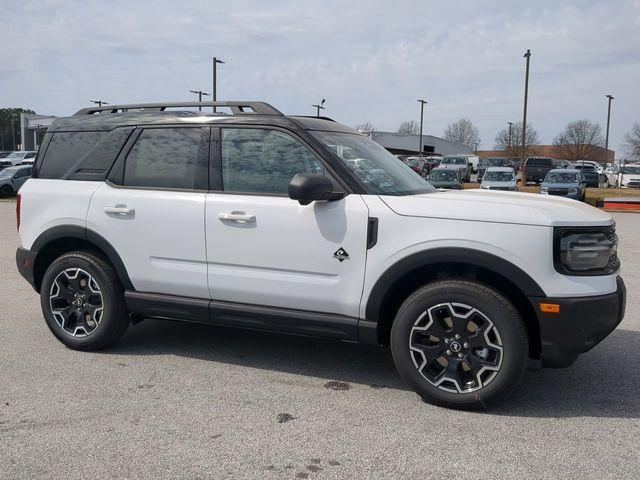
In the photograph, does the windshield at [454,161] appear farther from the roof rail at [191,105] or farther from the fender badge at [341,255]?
the fender badge at [341,255]

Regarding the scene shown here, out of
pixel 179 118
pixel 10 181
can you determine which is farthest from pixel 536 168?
pixel 179 118

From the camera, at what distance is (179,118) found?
471cm

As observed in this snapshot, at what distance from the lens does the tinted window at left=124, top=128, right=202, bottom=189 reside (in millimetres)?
4574

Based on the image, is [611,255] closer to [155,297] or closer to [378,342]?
[378,342]

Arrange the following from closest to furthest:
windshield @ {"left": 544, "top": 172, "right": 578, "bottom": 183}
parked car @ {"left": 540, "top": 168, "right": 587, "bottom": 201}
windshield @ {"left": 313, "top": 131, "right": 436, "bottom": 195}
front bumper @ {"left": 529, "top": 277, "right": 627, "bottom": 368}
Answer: front bumper @ {"left": 529, "top": 277, "right": 627, "bottom": 368}
windshield @ {"left": 313, "top": 131, "right": 436, "bottom": 195}
parked car @ {"left": 540, "top": 168, "right": 587, "bottom": 201}
windshield @ {"left": 544, "top": 172, "right": 578, "bottom": 183}

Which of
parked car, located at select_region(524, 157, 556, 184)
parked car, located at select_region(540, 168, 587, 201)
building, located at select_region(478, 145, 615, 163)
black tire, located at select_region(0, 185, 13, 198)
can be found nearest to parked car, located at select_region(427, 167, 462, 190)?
parked car, located at select_region(540, 168, 587, 201)

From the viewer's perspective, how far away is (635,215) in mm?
19266

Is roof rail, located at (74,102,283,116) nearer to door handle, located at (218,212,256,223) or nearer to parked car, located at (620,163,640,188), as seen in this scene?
door handle, located at (218,212,256,223)

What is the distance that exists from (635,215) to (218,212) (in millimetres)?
18284

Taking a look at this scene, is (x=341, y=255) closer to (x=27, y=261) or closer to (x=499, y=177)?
(x=27, y=261)

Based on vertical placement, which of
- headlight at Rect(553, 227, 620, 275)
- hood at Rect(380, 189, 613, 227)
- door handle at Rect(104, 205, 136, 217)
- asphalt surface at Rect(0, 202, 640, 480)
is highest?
hood at Rect(380, 189, 613, 227)

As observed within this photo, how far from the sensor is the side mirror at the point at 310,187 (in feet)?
12.6

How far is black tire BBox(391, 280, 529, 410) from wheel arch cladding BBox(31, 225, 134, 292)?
86.3 inches

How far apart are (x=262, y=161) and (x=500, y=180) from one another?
2193 centimetres
